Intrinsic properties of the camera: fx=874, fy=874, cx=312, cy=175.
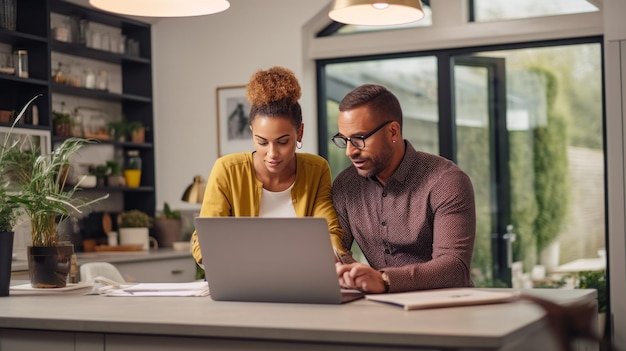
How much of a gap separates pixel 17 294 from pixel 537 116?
3977 mm

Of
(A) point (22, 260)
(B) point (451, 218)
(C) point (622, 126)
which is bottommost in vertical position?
(A) point (22, 260)

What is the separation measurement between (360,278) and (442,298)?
0.97 feet

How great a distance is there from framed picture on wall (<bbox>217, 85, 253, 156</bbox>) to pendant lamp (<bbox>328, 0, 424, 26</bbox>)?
3.09m

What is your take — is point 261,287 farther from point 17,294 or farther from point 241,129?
point 241,129

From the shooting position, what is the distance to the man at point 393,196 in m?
2.66

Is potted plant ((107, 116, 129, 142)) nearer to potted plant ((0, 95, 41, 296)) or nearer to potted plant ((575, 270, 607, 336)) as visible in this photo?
potted plant ((575, 270, 607, 336))

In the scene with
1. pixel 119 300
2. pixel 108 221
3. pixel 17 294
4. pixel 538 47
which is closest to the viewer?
pixel 119 300

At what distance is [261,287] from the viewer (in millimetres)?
2287

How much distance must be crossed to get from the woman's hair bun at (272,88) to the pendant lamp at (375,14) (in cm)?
41

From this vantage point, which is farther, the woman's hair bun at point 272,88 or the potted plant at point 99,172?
the potted plant at point 99,172

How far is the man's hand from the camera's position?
2350 mm

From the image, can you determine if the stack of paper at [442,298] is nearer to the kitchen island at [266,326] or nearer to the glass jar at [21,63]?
the kitchen island at [266,326]

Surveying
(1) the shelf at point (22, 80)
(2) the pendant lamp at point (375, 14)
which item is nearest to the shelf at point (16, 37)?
(1) the shelf at point (22, 80)

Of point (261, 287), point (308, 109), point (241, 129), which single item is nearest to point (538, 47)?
point (308, 109)
